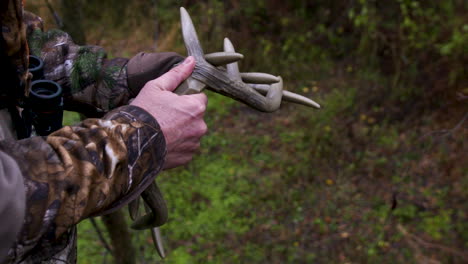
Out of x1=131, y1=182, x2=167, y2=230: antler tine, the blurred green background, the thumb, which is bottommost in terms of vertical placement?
the blurred green background

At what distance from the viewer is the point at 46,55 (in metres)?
1.89

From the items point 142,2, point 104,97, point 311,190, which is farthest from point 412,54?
point 104,97

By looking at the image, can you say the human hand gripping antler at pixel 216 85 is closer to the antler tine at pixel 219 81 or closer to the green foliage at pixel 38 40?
the antler tine at pixel 219 81

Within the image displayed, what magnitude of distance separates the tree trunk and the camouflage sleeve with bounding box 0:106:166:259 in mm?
1675

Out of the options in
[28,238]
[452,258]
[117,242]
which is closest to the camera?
[28,238]

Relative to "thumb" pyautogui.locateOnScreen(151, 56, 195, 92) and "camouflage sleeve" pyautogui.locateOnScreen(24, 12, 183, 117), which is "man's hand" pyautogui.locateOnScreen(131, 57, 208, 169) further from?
"camouflage sleeve" pyautogui.locateOnScreen(24, 12, 183, 117)

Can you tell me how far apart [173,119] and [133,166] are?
223 mm

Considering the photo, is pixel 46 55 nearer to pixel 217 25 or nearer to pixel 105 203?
pixel 105 203

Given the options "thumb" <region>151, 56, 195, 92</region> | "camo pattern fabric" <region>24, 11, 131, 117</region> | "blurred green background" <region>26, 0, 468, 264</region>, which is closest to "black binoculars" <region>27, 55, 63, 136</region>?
"camo pattern fabric" <region>24, 11, 131, 117</region>

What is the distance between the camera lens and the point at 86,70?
191 cm

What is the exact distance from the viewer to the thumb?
5.33 feet

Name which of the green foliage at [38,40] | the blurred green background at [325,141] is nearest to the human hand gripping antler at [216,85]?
the green foliage at [38,40]

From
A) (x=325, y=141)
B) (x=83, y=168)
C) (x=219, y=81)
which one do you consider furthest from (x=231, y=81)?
(x=325, y=141)

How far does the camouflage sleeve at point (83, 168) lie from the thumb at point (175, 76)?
0.65 feet
